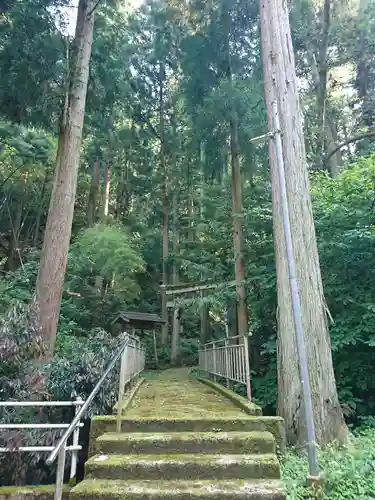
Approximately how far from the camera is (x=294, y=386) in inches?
173

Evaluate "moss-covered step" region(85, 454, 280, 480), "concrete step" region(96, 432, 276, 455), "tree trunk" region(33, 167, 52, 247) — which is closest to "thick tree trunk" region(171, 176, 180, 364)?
"tree trunk" region(33, 167, 52, 247)

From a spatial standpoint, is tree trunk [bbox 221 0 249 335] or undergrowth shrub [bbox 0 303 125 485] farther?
tree trunk [bbox 221 0 249 335]

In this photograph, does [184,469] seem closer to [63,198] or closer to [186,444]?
[186,444]

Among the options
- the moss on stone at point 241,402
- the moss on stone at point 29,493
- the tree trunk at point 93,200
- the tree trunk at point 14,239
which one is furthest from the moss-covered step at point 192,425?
the tree trunk at point 14,239

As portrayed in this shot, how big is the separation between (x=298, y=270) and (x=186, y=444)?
242cm

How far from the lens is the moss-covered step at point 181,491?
2764 millimetres

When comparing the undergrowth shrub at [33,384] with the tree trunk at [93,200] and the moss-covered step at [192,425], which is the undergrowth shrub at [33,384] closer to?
the moss-covered step at [192,425]

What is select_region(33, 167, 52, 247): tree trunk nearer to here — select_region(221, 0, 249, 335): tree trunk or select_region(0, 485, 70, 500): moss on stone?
select_region(221, 0, 249, 335): tree trunk

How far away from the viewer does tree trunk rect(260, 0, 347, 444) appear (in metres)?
4.21

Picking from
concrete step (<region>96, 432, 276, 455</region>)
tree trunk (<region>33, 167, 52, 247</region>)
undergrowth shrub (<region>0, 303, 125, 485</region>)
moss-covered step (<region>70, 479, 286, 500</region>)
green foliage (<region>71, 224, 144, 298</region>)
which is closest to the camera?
moss-covered step (<region>70, 479, 286, 500</region>)

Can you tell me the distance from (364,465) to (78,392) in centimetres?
322

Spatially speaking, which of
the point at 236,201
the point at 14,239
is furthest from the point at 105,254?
the point at 236,201

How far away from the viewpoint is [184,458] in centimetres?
324

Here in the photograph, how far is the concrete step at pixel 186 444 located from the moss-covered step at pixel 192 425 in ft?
0.93
